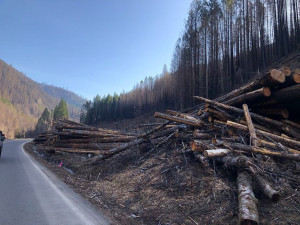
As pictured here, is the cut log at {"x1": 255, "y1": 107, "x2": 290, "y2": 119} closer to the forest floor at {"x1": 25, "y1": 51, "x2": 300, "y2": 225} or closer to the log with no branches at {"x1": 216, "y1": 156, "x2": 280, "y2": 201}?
the forest floor at {"x1": 25, "y1": 51, "x2": 300, "y2": 225}

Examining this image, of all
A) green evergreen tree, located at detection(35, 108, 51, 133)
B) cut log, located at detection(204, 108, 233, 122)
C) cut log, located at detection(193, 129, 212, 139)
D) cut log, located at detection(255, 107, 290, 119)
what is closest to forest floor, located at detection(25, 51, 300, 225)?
cut log, located at detection(193, 129, 212, 139)

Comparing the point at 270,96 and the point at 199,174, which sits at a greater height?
the point at 270,96

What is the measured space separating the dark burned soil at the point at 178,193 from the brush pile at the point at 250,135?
205 mm

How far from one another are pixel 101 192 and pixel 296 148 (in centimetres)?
574

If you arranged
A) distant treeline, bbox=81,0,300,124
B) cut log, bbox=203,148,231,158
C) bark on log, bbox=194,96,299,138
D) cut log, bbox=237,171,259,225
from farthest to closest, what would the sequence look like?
distant treeline, bbox=81,0,300,124, bark on log, bbox=194,96,299,138, cut log, bbox=203,148,231,158, cut log, bbox=237,171,259,225

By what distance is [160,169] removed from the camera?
273 inches

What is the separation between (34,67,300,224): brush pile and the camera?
494cm

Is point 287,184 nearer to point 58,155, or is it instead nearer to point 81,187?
point 81,187

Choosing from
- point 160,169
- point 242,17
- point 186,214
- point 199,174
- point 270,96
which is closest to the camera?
point 186,214

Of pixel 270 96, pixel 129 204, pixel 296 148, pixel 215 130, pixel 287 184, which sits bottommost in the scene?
pixel 129 204

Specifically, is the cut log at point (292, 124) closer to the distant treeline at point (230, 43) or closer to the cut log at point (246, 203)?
the cut log at point (246, 203)

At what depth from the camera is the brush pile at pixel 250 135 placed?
494cm

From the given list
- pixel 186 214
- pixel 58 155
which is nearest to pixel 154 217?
pixel 186 214

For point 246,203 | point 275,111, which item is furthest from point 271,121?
point 246,203
